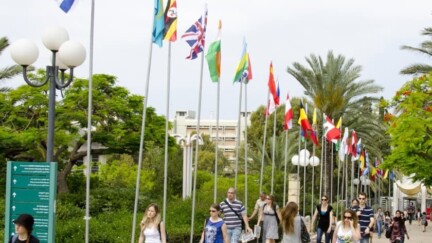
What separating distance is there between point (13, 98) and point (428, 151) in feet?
58.7

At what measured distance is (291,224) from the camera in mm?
13109

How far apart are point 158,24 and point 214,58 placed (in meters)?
4.04

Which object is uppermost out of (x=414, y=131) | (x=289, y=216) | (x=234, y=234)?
(x=414, y=131)

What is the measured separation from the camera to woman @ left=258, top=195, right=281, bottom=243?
16359 millimetres

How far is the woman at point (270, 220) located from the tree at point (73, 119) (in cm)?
1908

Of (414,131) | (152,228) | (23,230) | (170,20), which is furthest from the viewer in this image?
(414,131)

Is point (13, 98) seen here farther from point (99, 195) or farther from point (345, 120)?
point (345, 120)

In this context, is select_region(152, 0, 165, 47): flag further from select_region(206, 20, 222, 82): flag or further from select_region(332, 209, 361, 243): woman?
select_region(332, 209, 361, 243): woman

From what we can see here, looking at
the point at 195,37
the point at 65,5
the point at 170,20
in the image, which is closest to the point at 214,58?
the point at 195,37

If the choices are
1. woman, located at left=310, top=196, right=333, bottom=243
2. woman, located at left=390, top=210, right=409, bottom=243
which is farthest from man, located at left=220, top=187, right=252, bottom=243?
woman, located at left=390, top=210, right=409, bottom=243

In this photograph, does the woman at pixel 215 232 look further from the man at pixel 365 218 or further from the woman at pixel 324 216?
the woman at pixel 324 216

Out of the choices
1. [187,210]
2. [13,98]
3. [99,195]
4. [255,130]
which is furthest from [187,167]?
[255,130]

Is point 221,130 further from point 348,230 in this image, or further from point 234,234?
point 348,230

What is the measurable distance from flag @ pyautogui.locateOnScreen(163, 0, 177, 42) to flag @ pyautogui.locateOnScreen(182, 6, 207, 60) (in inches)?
73.3
